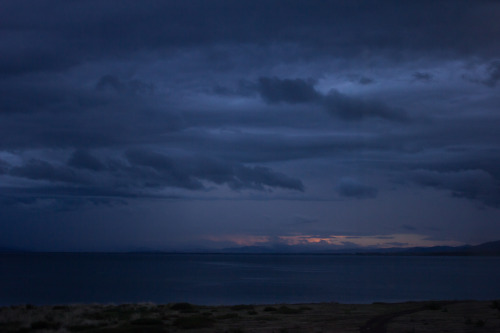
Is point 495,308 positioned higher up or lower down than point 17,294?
higher up

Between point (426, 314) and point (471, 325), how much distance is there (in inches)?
250

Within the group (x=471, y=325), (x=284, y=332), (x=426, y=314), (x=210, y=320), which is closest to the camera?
(x=284, y=332)

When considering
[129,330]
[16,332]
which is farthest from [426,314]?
[16,332]

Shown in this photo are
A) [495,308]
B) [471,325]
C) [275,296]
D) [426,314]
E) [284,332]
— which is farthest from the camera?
[275,296]

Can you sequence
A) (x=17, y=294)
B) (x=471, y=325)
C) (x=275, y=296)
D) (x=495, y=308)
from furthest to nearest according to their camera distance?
(x=17, y=294) → (x=275, y=296) → (x=495, y=308) → (x=471, y=325)

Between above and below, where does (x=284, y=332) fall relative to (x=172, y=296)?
above

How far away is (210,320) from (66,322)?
8.01 metres

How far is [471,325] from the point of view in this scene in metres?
24.0

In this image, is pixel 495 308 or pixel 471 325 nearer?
pixel 471 325

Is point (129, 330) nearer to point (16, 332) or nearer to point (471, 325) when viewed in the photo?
point (16, 332)

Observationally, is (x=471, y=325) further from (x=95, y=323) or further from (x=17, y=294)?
(x=17, y=294)

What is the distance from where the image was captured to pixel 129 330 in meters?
21.9

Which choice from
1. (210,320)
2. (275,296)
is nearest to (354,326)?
(210,320)

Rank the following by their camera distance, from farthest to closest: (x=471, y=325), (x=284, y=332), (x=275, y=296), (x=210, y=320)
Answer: (x=275, y=296)
(x=210, y=320)
(x=471, y=325)
(x=284, y=332)
